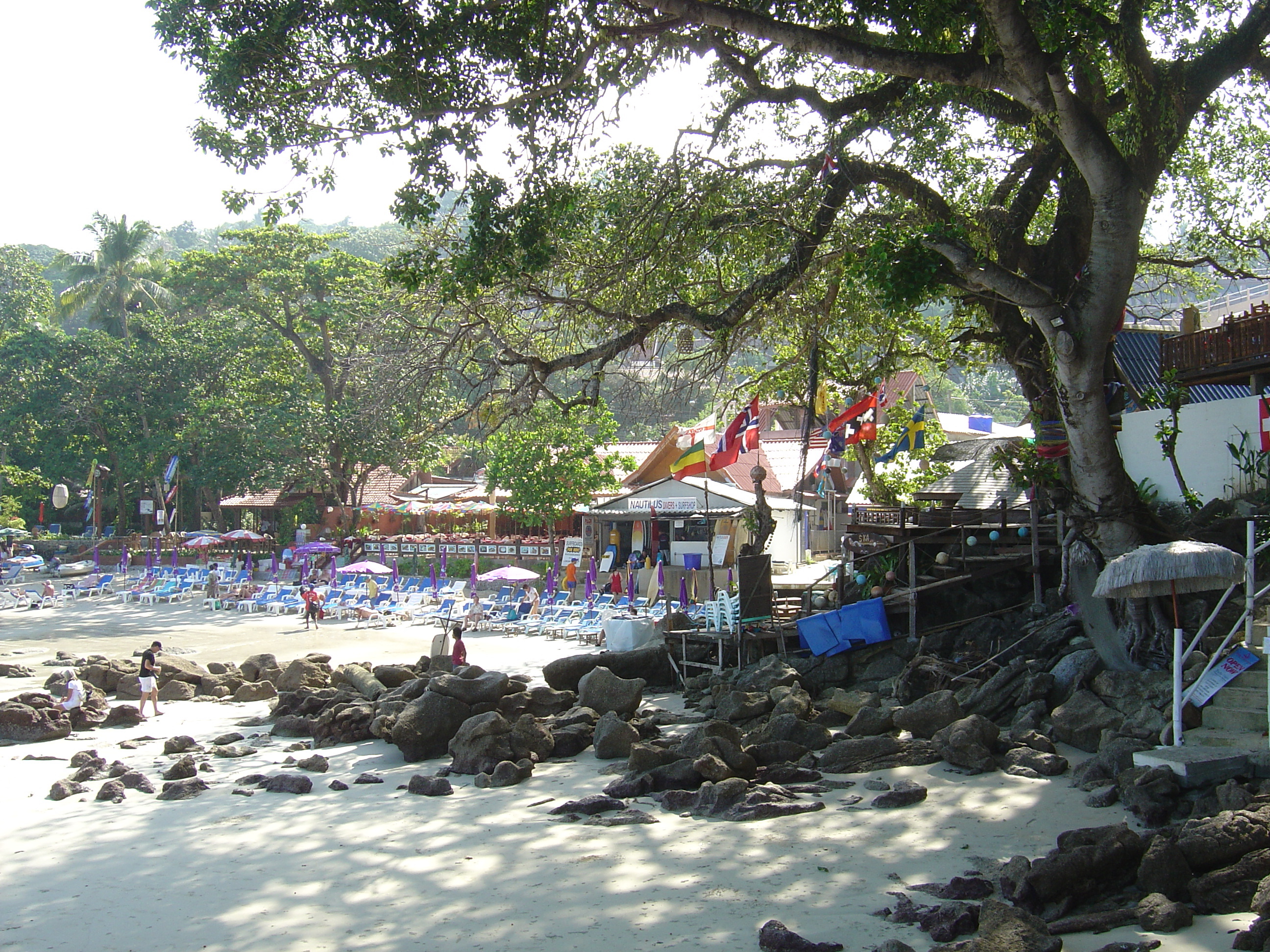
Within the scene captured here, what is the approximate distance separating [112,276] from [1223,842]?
52.7 meters

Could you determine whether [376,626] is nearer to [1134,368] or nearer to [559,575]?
[559,575]

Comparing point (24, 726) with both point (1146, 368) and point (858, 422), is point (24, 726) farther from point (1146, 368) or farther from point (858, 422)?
point (1146, 368)

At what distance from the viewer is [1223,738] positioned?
884 cm

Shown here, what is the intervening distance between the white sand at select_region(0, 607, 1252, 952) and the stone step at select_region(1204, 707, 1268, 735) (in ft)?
5.17

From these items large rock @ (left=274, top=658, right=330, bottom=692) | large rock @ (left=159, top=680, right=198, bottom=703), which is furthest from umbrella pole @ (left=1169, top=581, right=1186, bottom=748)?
large rock @ (left=159, top=680, right=198, bottom=703)

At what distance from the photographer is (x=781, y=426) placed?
44.8 metres

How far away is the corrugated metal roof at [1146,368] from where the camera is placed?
1514cm

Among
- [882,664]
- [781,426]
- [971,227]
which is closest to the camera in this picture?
[971,227]

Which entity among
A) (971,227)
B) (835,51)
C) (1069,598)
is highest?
(835,51)

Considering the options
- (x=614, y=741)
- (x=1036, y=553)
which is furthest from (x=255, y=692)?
(x=1036, y=553)

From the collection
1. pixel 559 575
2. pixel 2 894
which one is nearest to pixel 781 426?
pixel 559 575

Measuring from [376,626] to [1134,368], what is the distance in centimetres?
1849

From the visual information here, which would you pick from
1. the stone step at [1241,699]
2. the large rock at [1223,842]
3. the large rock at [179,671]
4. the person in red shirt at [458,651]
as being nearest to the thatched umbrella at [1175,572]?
the stone step at [1241,699]

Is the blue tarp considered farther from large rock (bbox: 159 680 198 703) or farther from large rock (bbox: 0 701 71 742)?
large rock (bbox: 0 701 71 742)
